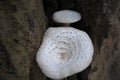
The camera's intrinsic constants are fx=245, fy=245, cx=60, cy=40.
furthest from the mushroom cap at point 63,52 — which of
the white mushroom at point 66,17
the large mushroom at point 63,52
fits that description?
the white mushroom at point 66,17

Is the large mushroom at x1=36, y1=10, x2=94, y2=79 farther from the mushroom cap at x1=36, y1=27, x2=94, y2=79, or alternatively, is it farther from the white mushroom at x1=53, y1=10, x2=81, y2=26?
the white mushroom at x1=53, y1=10, x2=81, y2=26

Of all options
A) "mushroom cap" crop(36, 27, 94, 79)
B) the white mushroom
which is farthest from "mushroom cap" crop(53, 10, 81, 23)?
"mushroom cap" crop(36, 27, 94, 79)

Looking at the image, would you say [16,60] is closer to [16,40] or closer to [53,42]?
[16,40]

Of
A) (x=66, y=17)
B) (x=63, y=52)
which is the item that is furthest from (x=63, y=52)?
(x=66, y=17)

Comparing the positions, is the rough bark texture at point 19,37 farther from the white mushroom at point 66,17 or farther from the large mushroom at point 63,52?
the white mushroom at point 66,17

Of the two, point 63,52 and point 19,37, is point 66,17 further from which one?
point 19,37

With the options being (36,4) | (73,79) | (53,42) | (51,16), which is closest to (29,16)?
(36,4)

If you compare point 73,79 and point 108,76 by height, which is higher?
point 73,79
